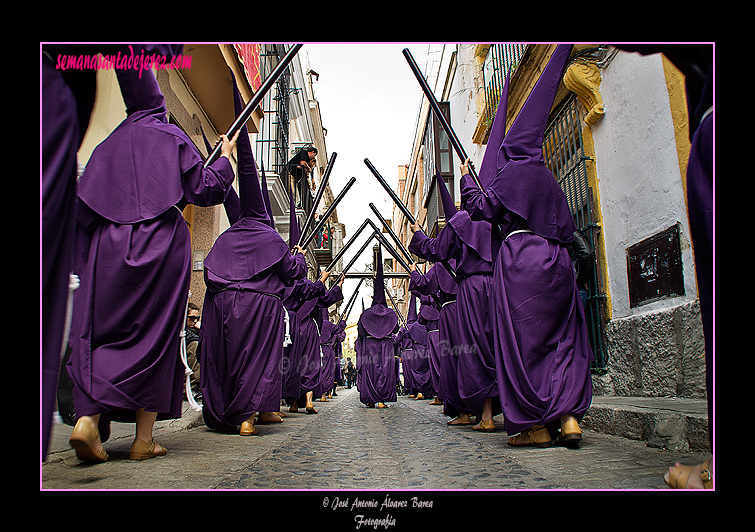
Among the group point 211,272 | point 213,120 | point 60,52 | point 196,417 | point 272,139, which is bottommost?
point 196,417

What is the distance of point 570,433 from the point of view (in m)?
2.84

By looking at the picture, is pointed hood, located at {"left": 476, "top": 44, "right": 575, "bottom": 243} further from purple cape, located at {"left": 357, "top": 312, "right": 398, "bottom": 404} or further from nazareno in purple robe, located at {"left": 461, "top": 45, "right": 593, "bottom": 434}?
purple cape, located at {"left": 357, "top": 312, "right": 398, "bottom": 404}

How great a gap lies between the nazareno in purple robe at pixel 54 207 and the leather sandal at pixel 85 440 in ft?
2.96

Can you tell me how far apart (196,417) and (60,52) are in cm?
364

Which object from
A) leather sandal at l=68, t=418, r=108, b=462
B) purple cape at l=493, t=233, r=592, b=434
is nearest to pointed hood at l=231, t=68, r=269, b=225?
purple cape at l=493, t=233, r=592, b=434

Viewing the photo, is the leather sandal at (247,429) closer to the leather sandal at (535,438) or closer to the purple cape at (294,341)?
the leather sandal at (535,438)

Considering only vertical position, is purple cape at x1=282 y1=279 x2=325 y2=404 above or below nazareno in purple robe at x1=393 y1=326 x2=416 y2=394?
above

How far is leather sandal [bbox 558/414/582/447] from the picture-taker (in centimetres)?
283

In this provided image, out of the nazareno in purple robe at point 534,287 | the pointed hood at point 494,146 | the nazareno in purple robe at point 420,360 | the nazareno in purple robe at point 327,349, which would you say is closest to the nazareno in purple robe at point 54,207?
the nazareno in purple robe at point 534,287

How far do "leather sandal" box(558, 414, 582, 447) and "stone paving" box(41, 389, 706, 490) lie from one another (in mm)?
55

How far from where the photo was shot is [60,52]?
5.08 ft

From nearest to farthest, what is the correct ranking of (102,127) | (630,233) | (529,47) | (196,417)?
1. (102,127)
2. (196,417)
3. (630,233)
4. (529,47)
